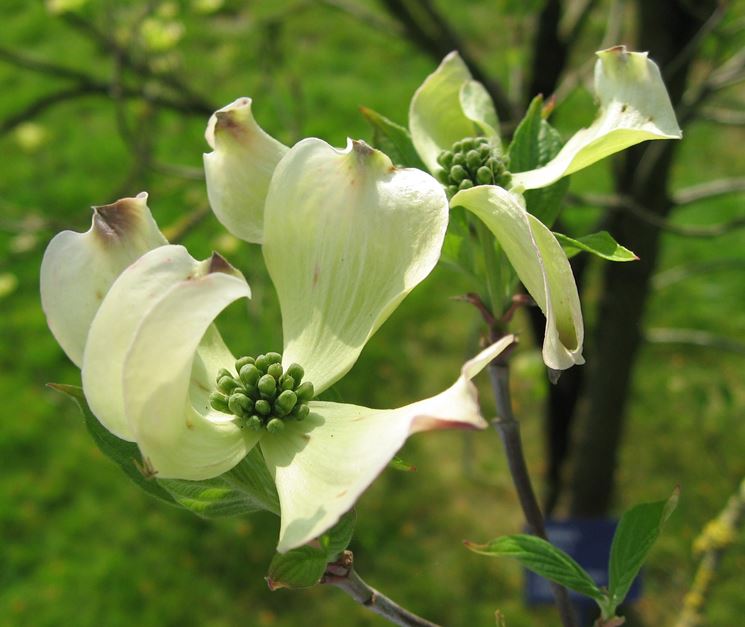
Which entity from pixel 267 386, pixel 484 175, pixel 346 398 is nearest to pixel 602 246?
pixel 484 175

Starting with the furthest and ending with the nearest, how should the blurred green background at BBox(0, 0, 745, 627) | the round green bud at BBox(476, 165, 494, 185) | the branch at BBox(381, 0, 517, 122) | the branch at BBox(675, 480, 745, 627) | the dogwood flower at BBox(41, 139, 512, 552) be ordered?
the blurred green background at BBox(0, 0, 745, 627) → the branch at BBox(381, 0, 517, 122) → the branch at BBox(675, 480, 745, 627) → the round green bud at BBox(476, 165, 494, 185) → the dogwood flower at BBox(41, 139, 512, 552)

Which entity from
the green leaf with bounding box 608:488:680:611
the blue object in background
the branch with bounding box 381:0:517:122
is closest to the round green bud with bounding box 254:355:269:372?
the green leaf with bounding box 608:488:680:611

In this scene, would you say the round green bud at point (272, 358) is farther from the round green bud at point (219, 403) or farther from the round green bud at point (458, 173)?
the round green bud at point (458, 173)

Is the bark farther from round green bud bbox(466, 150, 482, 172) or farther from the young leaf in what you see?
the young leaf

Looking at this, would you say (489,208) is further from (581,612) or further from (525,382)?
(525,382)

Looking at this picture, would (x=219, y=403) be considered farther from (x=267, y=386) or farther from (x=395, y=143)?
(x=395, y=143)

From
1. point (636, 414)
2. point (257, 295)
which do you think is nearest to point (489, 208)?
point (257, 295)

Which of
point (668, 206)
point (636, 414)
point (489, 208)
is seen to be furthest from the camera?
point (636, 414)
